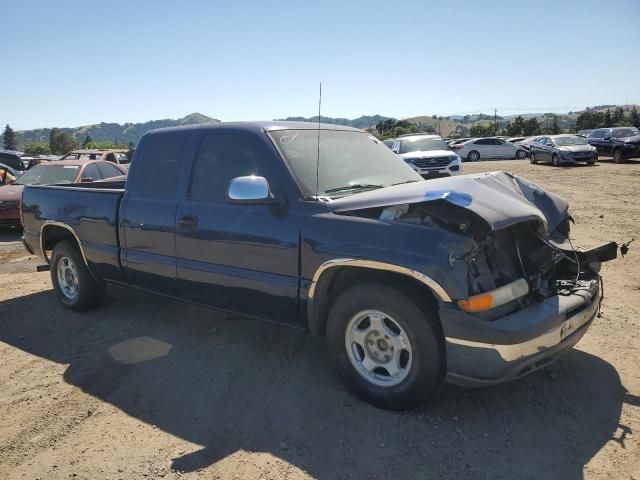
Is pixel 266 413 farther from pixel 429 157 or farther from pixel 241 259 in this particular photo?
pixel 429 157

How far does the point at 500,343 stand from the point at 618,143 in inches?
947

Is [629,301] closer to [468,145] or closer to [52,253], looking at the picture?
[52,253]

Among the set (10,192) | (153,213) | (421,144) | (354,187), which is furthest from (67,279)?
(421,144)

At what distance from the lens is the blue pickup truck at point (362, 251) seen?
10.1 ft

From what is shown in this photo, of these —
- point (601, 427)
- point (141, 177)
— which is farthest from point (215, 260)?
point (601, 427)

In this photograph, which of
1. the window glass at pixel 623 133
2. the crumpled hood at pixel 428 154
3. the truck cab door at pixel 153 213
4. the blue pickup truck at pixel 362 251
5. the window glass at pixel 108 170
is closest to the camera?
the blue pickup truck at pixel 362 251

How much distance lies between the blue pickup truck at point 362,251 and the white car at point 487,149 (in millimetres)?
30520

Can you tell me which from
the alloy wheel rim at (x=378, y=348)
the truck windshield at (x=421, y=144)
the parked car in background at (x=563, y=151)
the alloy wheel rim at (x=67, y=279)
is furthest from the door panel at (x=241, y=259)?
the parked car in background at (x=563, y=151)

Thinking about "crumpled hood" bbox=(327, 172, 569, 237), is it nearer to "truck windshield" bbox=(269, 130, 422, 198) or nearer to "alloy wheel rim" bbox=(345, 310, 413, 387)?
"truck windshield" bbox=(269, 130, 422, 198)

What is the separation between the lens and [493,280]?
125 inches

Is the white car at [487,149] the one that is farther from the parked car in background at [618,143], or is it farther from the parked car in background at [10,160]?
the parked car in background at [10,160]

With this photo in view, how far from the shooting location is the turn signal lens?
9.86 feet

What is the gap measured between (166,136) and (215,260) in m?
1.43

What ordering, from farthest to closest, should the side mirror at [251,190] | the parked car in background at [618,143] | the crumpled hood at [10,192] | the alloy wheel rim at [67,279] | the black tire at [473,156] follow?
the black tire at [473,156], the parked car in background at [618,143], the crumpled hood at [10,192], the alloy wheel rim at [67,279], the side mirror at [251,190]
